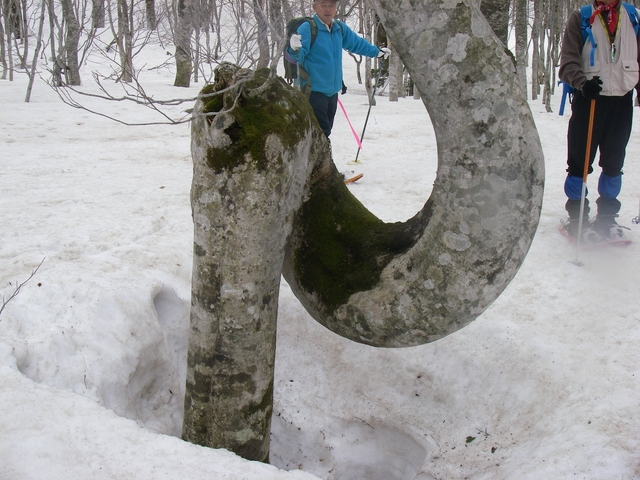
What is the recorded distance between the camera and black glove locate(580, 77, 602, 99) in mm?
4383

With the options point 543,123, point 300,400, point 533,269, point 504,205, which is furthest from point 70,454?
point 543,123

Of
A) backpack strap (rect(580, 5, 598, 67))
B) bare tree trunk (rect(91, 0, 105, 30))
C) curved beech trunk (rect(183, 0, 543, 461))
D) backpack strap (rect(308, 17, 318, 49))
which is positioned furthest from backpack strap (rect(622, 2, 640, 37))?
bare tree trunk (rect(91, 0, 105, 30))

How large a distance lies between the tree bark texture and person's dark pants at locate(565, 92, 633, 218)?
3.07 meters

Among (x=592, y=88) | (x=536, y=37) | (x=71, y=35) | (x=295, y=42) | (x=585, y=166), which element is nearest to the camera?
(x=592, y=88)

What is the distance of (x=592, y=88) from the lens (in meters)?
4.38

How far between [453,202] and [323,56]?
417 cm

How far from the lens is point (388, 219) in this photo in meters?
5.61

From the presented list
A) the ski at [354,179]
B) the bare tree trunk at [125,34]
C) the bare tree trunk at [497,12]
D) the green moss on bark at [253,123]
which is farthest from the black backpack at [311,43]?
the green moss on bark at [253,123]

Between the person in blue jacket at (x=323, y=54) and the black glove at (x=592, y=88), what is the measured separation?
256cm

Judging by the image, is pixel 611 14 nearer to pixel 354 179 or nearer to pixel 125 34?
pixel 354 179

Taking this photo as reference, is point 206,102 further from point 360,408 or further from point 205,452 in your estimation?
point 360,408

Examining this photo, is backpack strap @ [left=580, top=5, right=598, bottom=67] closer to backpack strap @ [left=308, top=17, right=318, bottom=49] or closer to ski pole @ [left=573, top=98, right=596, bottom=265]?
ski pole @ [left=573, top=98, right=596, bottom=265]

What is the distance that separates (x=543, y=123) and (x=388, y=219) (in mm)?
6385

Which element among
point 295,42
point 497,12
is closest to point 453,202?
point 497,12
